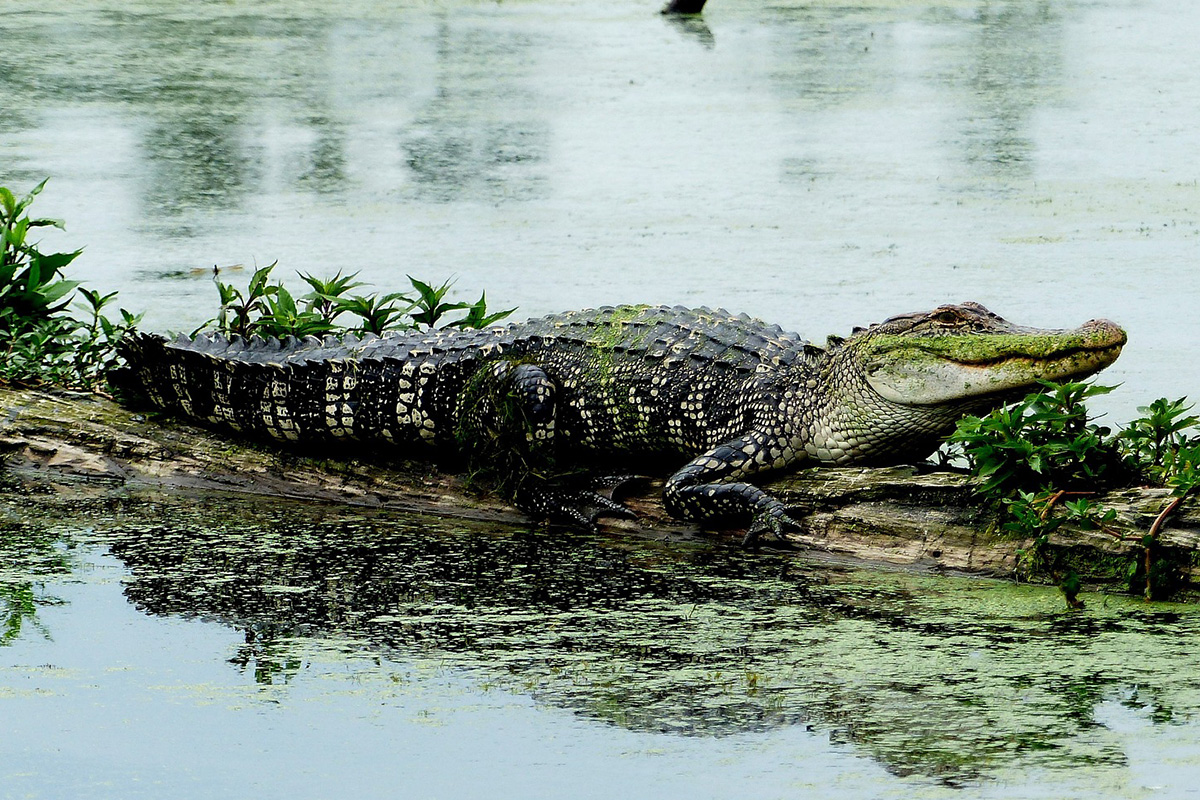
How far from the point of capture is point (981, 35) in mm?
16250

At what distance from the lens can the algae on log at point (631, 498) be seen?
3.44 metres

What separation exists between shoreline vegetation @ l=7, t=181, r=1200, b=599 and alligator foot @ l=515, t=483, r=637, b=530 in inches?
2.2

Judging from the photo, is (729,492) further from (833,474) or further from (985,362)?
(985,362)

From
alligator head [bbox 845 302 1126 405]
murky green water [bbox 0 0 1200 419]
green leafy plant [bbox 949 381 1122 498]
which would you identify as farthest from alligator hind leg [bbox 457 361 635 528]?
murky green water [bbox 0 0 1200 419]

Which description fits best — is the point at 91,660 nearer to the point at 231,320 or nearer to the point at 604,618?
the point at 604,618

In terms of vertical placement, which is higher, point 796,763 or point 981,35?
point 981,35

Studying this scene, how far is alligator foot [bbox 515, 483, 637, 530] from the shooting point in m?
4.04

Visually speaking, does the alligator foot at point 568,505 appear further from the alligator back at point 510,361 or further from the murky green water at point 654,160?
the murky green water at point 654,160

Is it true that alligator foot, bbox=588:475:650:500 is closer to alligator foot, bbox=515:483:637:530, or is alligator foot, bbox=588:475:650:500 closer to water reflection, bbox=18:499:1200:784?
alligator foot, bbox=515:483:637:530

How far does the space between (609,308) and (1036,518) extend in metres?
1.43

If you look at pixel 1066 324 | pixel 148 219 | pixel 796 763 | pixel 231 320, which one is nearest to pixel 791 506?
pixel 796 763

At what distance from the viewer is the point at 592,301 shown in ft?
21.4

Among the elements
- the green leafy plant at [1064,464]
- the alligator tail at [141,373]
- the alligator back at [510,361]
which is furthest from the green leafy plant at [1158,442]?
the alligator tail at [141,373]

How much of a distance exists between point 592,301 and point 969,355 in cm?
287
